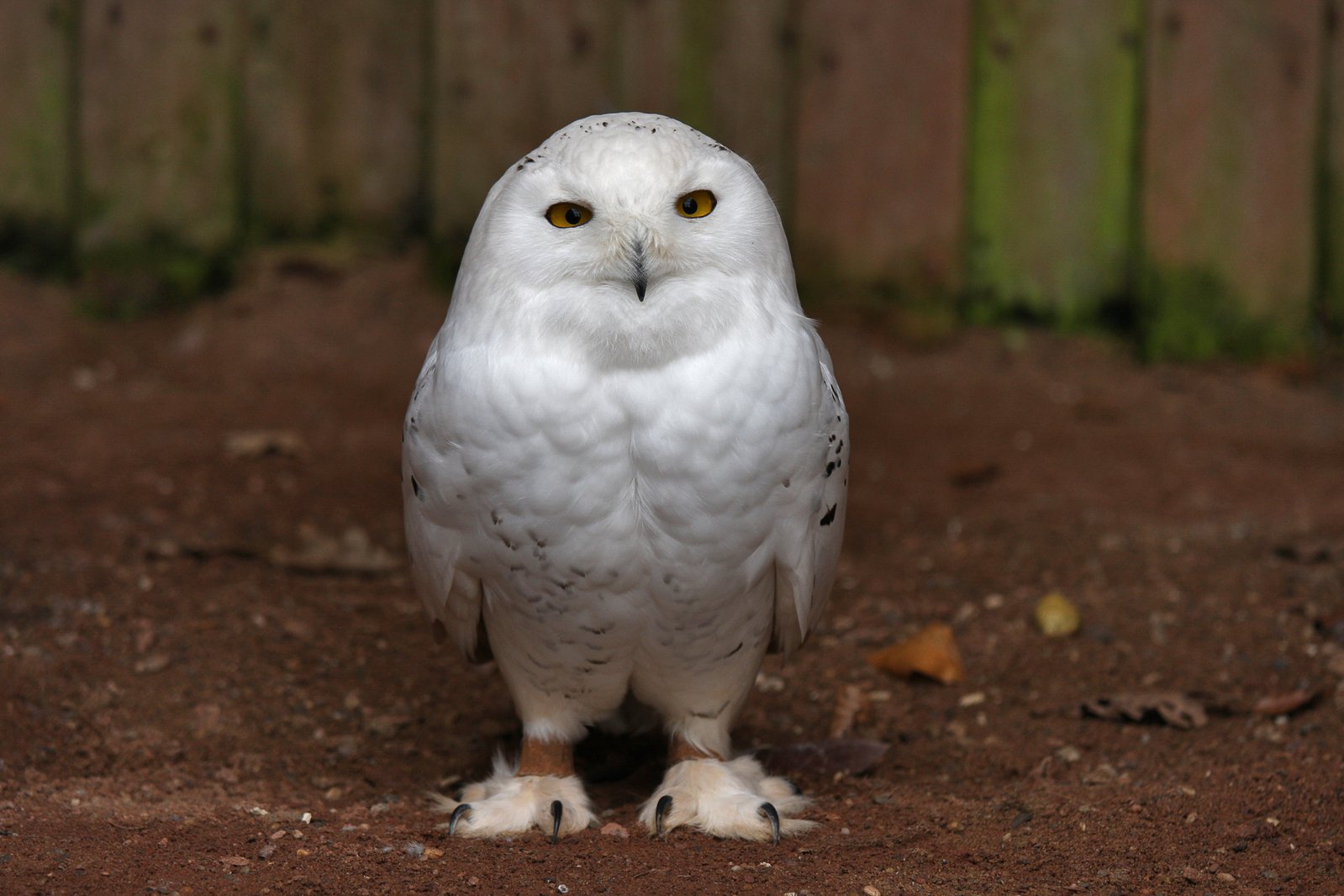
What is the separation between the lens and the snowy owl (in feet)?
8.38

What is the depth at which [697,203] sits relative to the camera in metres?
2.61

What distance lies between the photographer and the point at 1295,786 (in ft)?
9.55

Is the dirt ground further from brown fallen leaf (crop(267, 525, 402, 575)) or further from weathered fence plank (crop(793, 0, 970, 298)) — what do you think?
weathered fence plank (crop(793, 0, 970, 298))

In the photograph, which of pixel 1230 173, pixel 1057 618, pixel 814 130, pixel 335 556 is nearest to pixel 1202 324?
pixel 1230 173

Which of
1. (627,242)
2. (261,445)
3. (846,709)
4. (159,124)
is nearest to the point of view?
(627,242)

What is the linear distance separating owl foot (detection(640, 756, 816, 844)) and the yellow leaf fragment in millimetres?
1114

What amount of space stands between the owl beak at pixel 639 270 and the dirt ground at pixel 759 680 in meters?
1.03

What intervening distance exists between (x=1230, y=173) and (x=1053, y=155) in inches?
24.3

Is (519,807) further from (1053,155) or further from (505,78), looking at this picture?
(1053,155)

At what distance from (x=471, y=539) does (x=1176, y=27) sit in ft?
11.9

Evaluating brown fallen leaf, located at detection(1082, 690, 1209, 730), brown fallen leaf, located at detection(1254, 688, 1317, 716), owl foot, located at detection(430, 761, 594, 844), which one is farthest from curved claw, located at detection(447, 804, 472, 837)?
brown fallen leaf, located at detection(1254, 688, 1317, 716)

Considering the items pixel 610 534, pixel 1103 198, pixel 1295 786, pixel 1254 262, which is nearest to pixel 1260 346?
pixel 1254 262

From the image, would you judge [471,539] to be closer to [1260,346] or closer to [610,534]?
[610,534]

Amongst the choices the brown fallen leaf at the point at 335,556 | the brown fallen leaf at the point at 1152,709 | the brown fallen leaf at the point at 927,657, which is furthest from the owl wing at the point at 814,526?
the brown fallen leaf at the point at 335,556
